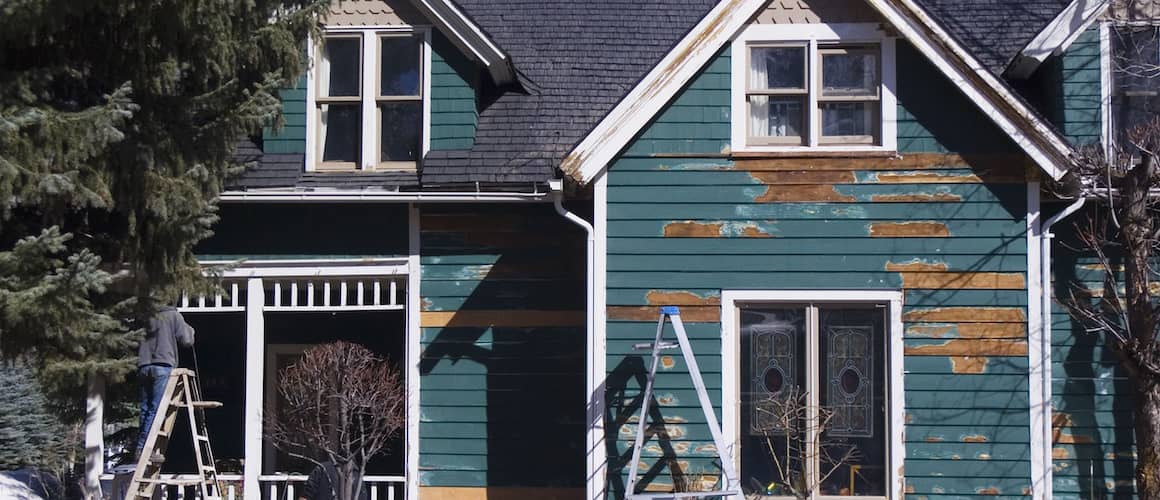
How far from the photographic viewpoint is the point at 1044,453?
10578 millimetres

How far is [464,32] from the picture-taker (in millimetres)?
11977

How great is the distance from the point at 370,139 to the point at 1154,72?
22.1 feet

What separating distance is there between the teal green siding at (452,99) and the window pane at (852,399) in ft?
11.9

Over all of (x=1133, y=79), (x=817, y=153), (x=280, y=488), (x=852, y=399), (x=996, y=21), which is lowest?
(x=280, y=488)

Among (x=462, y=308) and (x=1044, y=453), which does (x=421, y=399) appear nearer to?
(x=462, y=308)

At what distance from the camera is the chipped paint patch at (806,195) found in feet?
35.7

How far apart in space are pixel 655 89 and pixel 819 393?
2.75 m

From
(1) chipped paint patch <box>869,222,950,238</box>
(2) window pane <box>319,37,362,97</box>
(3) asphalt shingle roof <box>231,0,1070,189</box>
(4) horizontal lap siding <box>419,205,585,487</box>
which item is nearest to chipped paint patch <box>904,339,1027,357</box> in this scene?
(1) chipped paint patch <box>869,222,950,238</box>

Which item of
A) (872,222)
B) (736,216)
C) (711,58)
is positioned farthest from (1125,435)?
(711,58)

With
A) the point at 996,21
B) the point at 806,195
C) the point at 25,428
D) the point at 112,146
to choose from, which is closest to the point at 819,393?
the point at 806,195

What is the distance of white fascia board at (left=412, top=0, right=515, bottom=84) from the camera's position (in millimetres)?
11898

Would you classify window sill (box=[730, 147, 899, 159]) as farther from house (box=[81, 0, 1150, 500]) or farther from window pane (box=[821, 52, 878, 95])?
window pane (box=[821, 52, 878, 95])

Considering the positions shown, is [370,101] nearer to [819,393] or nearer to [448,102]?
[448,102]

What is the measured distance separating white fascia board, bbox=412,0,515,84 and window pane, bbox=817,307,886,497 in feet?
12.0
